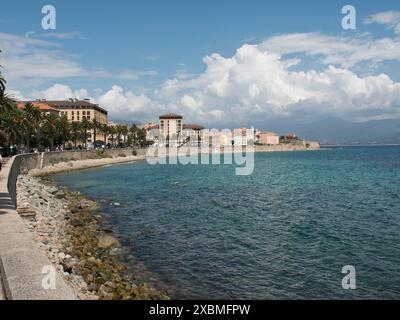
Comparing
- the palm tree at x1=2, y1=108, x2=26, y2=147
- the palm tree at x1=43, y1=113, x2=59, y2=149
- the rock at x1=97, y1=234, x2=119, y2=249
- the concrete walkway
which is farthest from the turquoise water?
the palm tree at x1=43, y1=113, x2=59, y2=149

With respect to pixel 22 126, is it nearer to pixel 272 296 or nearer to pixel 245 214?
pixel 245 214

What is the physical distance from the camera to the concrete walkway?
8.96 metres

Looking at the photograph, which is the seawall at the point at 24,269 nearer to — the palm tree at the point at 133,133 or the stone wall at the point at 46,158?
the stone wall at the point at 46,158

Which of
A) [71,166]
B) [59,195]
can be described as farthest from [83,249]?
[71,166]

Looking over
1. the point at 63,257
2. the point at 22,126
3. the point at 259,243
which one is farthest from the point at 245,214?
the point at 22,126

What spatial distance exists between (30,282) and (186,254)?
12487 mm

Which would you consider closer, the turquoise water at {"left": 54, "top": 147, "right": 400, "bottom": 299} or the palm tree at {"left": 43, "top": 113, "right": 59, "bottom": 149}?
the turquoise water at {"left": 54, "top": 147, "right": 400, "bottom": 299}

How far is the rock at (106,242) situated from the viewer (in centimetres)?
2205

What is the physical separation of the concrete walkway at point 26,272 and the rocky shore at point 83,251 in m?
1.68

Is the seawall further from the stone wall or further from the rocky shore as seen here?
the stone wall

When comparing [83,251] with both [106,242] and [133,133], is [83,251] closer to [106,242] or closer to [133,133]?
[106,242]

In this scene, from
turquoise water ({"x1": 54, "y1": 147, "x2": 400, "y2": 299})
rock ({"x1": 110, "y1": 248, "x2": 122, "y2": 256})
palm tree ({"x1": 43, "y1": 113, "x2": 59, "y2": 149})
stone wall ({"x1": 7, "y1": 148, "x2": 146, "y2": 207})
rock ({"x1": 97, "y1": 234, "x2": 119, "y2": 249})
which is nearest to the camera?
turquoise water ({"x1": 54, "y1": 147, "x2": 400, "y2": 299})
